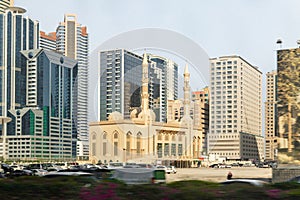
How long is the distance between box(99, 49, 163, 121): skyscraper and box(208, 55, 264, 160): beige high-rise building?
117 feet

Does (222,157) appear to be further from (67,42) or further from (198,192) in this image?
(198,192)

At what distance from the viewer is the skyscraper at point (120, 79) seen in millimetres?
34031

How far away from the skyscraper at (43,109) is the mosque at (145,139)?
94.9 ft

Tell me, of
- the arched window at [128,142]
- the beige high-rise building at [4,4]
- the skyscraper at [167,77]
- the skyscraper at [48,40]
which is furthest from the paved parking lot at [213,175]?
the skyscraper at [48,40]

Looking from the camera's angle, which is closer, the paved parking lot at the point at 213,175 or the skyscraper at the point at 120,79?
the paved parking lot at the point at 213,175

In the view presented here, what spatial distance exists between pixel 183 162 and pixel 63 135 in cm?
3845

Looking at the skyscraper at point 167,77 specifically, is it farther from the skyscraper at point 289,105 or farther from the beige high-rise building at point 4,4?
the beige high-rise building at point 4,4

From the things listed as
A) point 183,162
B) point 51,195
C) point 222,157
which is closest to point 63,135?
point 222,157

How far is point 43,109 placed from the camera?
86938mm

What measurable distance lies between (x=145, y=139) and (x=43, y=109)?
3629cm

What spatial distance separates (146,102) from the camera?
4516 centimetres

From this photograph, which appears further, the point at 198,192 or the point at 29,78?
the point at 29,78

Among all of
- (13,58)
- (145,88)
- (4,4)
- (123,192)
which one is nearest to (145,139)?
(145,88)

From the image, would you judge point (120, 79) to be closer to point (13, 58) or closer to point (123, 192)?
point (123, 192)
